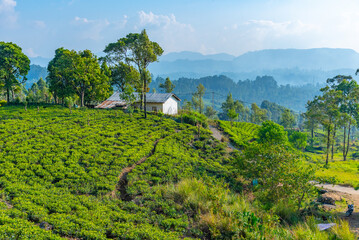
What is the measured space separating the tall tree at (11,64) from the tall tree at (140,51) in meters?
17.8

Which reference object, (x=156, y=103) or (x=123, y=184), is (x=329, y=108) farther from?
(x=123, y=184)

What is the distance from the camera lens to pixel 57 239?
682 cm

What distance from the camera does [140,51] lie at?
3631 centimetres

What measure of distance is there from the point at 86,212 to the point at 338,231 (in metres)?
10.8

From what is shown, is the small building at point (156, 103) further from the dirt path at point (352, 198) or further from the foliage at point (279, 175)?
the dirt path at point (352, 198)

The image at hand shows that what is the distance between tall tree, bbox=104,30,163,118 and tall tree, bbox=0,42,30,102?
17.8 m

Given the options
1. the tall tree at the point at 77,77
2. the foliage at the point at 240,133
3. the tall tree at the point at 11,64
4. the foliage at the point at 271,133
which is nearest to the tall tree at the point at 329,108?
the foliage at the point at 271,133

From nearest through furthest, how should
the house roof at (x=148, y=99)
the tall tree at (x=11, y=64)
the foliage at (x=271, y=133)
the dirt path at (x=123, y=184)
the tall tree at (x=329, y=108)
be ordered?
1. the dirt path at (x=123, y=184)
2. the foliage at (x=271, y=133)
3. the tall tree at (x=329, y=108)
4. the tall tree at (x=11, y=64)
5. the house roof at (x=148, y=99)

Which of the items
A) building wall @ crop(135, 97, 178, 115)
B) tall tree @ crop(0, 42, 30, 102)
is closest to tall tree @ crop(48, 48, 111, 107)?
tall tree @ crop(0, 42, 30, 102)

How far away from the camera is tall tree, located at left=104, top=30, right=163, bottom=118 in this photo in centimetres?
3538

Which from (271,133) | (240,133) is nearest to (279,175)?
(271,133)

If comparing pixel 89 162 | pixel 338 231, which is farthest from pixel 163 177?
pixel 338 231

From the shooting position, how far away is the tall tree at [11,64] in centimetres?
3509

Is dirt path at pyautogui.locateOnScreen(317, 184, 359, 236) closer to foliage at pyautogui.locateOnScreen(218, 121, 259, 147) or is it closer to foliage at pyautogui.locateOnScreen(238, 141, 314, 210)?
foliage at pyautogui.locateOnScreen(238, 141, 314, 210)
